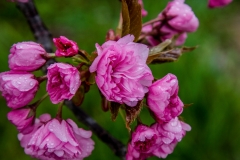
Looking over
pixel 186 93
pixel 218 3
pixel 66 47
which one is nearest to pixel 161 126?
pixel 66 47

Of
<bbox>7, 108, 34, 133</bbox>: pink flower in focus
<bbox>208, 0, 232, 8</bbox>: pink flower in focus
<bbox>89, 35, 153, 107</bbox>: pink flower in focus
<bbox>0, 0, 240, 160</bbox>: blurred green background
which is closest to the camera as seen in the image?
<bbox>89, 35, 153, 107</bbox>: pink flower in focus

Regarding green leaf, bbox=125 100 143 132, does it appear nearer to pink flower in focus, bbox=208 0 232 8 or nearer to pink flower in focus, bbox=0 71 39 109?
pink flower in focus, bbox=0 71 39 109

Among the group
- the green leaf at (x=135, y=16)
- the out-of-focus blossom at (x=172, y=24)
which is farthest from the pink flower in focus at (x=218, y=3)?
the green leaf at (x=135, y=16)

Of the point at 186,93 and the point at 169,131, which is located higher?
the point at 169,131

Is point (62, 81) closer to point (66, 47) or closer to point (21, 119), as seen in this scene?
point (66, 47)

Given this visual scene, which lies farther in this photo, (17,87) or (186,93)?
(186,93)

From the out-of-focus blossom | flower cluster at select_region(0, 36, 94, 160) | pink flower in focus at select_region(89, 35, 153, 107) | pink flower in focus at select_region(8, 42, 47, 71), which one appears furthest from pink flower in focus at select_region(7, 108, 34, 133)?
the out-of-focus blossom

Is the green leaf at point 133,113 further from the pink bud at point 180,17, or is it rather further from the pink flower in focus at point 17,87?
the pink bud at point 180,17
